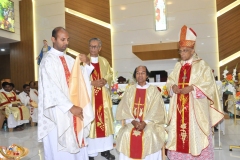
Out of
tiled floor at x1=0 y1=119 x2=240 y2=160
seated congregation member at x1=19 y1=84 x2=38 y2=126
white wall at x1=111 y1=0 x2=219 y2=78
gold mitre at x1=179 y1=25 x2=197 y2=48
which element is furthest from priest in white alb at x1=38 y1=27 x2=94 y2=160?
white wall at x1=111 y1=0 x2=219 y2=78

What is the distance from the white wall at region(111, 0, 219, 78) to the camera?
8.73 meters

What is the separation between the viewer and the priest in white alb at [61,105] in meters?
2.23

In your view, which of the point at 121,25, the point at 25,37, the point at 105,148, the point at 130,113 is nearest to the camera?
the point at 130,113

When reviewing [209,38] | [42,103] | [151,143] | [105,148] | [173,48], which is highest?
[209,38]

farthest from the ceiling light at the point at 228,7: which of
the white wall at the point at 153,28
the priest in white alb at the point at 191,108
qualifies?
the priest in white alb at the point at 191,108

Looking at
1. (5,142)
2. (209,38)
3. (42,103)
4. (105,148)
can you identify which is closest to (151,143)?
(105,148)

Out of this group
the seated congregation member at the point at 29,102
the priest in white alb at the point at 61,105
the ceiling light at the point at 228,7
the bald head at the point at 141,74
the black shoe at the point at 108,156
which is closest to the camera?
the priest in white alb at the point at 61,105

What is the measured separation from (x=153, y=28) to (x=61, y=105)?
A: 7783 millimetres

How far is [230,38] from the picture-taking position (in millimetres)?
8492

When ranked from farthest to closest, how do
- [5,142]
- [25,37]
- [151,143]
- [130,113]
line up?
[25,37] → [5,142] → [130,113] → [151,143]

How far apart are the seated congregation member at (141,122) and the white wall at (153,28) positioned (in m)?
6.15

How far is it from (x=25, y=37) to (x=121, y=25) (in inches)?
187

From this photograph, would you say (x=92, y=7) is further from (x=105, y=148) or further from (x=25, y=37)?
(x=105, y=148)

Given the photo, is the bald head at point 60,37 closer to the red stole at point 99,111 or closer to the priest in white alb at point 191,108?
the red stole at point 99,111
